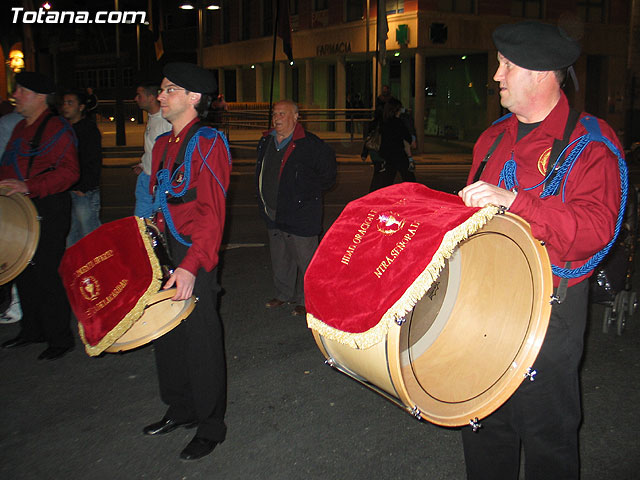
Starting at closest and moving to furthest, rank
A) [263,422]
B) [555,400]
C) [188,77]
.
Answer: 1. [555,400]
2. [188,77]
3. [263,422]

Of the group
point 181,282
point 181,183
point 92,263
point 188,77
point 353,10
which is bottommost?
point 181,282

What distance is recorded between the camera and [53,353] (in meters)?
5.11

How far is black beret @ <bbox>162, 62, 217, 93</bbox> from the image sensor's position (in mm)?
3471

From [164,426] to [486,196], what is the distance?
2658 mm

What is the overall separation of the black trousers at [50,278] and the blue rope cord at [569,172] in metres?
3.62

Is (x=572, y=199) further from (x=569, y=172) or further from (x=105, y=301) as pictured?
(x=105, y=301)

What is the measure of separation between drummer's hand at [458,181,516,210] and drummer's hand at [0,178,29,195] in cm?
335

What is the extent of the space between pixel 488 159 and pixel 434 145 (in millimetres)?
26397

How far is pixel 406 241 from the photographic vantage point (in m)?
2.14

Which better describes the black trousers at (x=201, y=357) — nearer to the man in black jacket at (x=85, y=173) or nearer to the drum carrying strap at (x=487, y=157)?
the drum carrying strap at (x=487, y=157)

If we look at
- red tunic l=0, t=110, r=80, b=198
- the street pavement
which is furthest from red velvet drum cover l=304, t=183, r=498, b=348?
red tunic l=0, t=110, r=80, b=198

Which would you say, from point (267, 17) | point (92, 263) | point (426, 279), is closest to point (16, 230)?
point (92, 263)

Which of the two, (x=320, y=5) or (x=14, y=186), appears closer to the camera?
(x=14, y=186)

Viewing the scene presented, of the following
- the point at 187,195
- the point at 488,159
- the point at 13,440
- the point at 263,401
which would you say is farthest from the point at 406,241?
the point at 13,440
